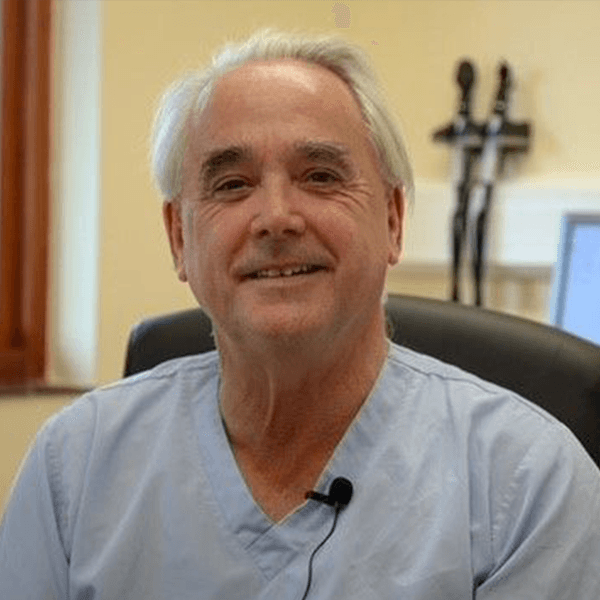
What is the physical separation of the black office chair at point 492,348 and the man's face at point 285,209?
17 cm

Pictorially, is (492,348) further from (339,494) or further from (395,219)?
(339,494)

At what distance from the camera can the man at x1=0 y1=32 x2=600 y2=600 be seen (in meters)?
1.15

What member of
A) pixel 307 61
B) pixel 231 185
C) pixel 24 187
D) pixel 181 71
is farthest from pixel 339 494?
pixel 24 187

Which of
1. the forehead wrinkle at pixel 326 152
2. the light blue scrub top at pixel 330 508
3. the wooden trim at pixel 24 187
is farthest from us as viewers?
the wooden trim at pixel 24 187

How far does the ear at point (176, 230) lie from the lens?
1.36m

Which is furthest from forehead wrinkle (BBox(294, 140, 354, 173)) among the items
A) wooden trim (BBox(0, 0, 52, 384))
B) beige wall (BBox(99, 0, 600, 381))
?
wooden trim (BBox(0, 0, 52, 384))

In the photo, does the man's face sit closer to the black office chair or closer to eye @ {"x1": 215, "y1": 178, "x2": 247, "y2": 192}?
eye @ {"x1": 215, "y1": 178, "x2": 247, "y2": 192}

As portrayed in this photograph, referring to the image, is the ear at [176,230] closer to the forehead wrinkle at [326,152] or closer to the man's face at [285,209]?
the man's face at [285,209]

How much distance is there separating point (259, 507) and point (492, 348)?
346 millimetres

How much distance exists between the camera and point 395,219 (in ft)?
4.38

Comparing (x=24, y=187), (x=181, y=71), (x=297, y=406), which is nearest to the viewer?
(x=297, y=406)

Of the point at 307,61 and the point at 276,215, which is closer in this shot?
the point at 276,215

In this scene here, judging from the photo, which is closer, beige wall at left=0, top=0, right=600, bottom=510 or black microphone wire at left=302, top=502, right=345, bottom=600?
black microphone wire at left=302, top=502, right=345, bottom=600

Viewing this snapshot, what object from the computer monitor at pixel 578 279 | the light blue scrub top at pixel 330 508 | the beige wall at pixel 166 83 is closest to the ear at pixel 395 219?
the light blue scrub top at pixel 330 508
